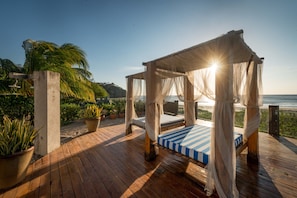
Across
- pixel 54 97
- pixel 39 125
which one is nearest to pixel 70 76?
pixel 54 97

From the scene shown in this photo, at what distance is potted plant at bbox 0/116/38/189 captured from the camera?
5.90 ft

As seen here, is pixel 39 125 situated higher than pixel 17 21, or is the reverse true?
pixel 17 21

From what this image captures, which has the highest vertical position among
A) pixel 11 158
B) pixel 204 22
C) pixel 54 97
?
pixel 204 22

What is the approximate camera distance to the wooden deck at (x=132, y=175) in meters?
1.73

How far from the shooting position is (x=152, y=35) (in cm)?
436

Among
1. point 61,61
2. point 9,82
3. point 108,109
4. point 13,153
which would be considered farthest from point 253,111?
point 108,109

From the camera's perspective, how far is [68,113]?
6.15 m

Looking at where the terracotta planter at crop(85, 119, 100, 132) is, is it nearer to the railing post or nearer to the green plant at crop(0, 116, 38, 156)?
the green plant at crop(0, 116, 38, 156)

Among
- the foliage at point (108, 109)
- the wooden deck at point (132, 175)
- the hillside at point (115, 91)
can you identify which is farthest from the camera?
the hillside at point (115, 91)

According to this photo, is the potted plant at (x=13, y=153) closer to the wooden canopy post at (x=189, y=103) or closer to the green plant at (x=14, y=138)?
the green plant at (x=14, y=138)

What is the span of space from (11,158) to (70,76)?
324 centimetres

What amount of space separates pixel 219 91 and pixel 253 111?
1.59 m

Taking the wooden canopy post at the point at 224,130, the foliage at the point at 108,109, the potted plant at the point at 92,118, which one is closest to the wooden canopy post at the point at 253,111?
the wooden canopy post at the point at 224,130

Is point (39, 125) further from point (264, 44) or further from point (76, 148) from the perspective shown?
point (264, 44)
